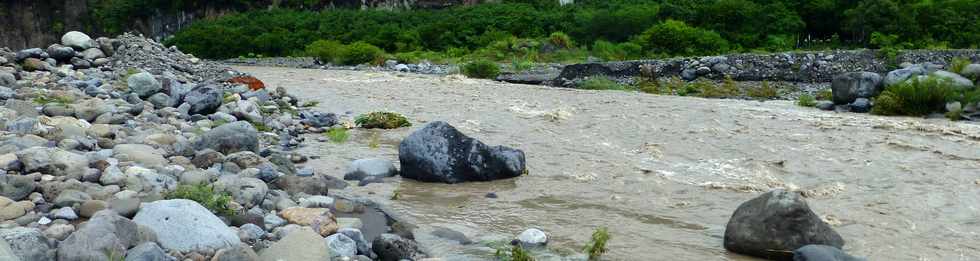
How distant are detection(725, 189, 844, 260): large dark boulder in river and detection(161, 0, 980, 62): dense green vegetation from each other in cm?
2459

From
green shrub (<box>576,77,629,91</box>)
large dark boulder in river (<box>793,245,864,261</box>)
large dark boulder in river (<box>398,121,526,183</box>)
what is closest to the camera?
large dark boulder in river (<box>793,245,864,261</box>)

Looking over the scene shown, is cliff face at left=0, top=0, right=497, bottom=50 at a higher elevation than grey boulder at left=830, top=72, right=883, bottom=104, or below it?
higher

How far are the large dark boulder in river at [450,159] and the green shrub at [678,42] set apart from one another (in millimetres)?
22370

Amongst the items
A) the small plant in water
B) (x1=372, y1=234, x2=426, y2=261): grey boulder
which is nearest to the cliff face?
the small plant in water

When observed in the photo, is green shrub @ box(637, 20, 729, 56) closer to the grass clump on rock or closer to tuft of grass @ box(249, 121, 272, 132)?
the grass clump on rock

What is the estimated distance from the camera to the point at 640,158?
32.1 ft

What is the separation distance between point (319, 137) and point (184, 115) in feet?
5.98

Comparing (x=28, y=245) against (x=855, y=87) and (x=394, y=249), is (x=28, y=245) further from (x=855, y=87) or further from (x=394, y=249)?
(x=855, y=87)

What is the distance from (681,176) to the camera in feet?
28.6

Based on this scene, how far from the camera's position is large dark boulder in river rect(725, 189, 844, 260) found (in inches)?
216

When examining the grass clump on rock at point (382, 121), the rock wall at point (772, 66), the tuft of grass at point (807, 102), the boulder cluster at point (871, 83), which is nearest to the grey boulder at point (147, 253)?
the grass clump on rock at point (382, 121)

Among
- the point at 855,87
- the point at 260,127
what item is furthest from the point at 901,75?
the point at 260,127

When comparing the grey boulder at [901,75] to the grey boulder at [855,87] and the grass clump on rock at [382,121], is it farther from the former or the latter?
the grass clump on rock at [382,121]

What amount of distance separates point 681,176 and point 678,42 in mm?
22198
